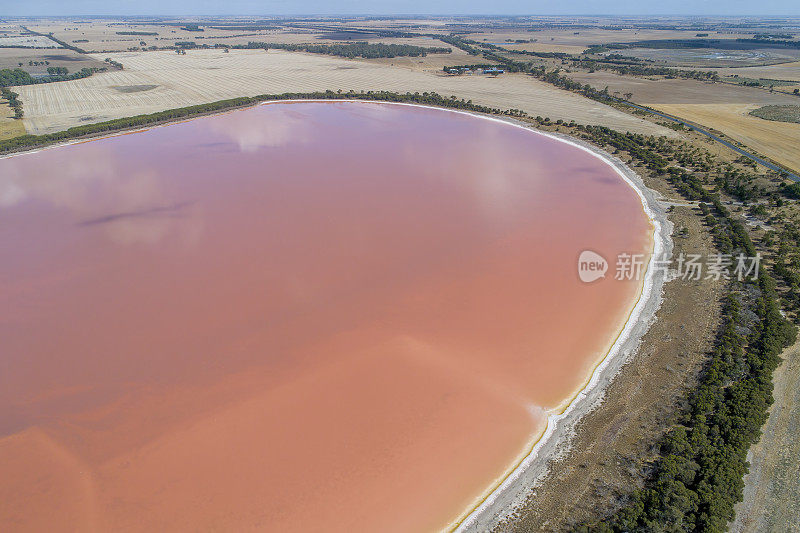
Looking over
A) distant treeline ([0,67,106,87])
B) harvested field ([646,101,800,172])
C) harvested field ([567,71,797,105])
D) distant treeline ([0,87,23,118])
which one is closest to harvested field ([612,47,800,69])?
harvested field ([567,71,797,105])

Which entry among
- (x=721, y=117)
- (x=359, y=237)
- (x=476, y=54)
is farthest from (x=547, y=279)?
(x=476, y=54)

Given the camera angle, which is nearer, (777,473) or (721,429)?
(777,473)

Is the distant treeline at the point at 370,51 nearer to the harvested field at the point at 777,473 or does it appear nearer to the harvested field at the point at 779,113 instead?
the harvested field at the point at 779,113

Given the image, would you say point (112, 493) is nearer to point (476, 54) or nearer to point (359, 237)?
point (359, 237)

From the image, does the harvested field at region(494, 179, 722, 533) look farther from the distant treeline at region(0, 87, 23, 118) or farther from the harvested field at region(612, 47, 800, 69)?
the harvested field at region(612, 47, 800, 69)

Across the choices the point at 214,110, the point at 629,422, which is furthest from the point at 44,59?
the point at 629,422

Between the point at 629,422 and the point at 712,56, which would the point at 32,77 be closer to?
the point at 629,422

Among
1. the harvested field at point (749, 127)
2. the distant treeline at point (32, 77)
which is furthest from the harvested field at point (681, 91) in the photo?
the distant treeline at point (32, 77)

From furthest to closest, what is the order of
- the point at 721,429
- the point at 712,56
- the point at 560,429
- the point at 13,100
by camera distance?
1. the point at 712,56
2. the point at 13,100
3. the point at 560,429
4. the point at 721,429
